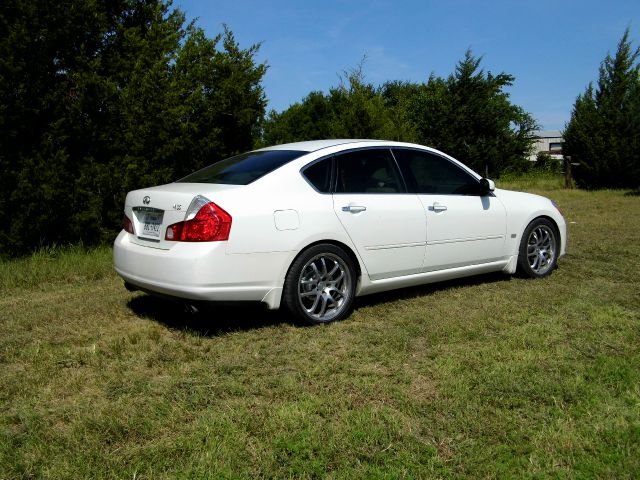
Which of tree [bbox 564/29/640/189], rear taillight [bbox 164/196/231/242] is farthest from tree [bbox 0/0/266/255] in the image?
tree [bbox 564/29/640/189]

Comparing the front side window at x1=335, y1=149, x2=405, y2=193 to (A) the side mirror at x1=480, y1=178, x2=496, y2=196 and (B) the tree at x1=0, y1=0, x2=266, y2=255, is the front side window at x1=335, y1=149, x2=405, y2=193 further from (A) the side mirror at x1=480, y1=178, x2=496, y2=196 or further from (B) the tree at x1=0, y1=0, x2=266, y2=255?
(B) the tree at x1=0, y1=0, x2=266, y2=255

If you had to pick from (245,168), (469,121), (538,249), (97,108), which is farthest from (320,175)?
(469,121)

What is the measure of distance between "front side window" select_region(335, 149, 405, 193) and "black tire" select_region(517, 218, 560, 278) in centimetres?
181

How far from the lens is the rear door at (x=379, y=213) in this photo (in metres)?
5.11

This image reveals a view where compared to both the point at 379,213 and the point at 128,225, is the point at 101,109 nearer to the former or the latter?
the point at 128,225

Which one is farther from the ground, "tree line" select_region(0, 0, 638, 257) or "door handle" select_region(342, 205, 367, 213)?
"tree line" select_region(0, 0, 638, 257)

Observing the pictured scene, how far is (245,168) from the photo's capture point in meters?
5.16

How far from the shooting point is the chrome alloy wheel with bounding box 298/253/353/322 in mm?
4844

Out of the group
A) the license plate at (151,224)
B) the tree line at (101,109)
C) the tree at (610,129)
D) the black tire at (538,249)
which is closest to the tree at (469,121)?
the tree at (610,129)

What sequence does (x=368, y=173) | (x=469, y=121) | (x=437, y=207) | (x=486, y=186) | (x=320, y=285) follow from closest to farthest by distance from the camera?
(x=320, y=285) < (x=368, y=173) < (x=437, y=207) < (x=486, y=186) < (x=469, y=121)

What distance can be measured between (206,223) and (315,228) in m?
0.88

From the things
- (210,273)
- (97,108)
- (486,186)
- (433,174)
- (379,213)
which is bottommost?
(210,273)

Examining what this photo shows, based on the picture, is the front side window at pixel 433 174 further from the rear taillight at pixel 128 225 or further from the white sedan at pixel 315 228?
the rear taillight at pixel 128 225

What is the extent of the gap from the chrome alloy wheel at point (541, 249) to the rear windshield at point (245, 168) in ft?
9.76
